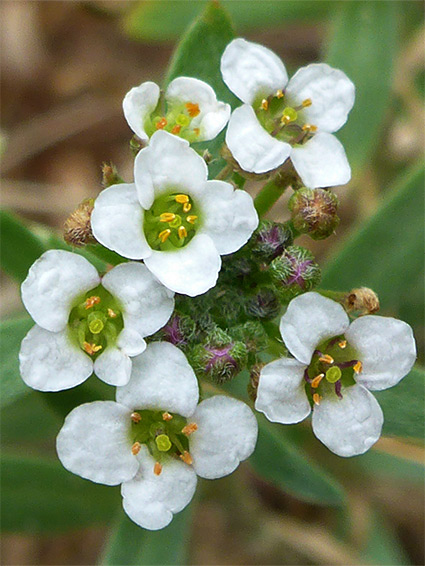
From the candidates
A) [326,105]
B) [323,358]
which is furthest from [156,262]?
[326,105]

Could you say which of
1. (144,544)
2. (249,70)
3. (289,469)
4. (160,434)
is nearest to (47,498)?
(144,544)

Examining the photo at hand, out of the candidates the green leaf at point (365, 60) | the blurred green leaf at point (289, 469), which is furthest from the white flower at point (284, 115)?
the green leaf at point (365, 60)

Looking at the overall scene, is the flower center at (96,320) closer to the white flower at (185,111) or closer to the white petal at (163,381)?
the white petal at (163,381)

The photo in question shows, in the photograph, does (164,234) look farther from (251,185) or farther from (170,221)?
(251,185)

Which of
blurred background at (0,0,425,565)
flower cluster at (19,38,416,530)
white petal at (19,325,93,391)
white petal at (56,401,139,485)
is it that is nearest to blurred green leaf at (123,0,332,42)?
blurred background at (0,0,425,565)

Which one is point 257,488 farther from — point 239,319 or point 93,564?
point 239,319
